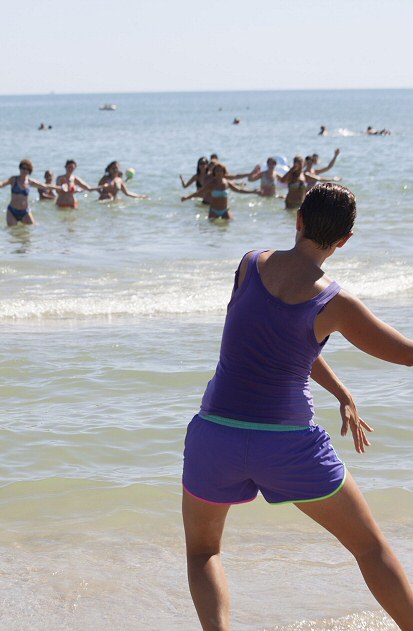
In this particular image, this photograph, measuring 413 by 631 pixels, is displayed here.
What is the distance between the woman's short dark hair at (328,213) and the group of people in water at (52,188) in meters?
13.9

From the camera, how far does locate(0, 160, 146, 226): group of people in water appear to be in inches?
659

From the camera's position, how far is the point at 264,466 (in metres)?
2.82

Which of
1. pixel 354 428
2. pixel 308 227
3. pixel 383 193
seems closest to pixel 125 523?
pixel 354 428

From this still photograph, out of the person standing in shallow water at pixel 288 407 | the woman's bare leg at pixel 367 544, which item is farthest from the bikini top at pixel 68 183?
the woman's bare leg at pixel 367 544

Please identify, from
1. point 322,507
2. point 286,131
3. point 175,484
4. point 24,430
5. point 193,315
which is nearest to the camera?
point 322,507

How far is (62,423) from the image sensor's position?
5820mm

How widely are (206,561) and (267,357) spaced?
25.6 inches

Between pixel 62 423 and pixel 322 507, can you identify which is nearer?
pixel 322 507

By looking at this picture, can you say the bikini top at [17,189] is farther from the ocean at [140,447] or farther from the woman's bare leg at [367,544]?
the woman's bare leg at [367,544]

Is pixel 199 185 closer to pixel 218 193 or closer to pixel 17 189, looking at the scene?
pixel 218 193

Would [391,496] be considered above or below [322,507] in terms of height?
below

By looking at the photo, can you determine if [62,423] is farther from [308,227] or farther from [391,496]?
[308,227]

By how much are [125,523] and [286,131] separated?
63062 mm

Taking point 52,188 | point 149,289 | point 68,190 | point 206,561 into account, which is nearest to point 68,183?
point 68,190
